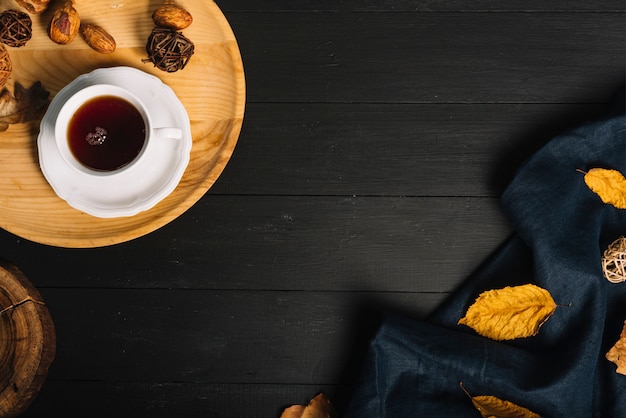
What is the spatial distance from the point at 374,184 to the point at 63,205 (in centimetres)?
42

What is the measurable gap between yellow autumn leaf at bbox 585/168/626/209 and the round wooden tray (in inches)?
18.7

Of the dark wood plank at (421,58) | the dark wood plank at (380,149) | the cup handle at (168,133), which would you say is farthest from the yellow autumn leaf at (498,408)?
the cup handle at (168,133)

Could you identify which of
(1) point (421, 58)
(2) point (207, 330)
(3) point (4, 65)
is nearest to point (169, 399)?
(2) point (207, 330)

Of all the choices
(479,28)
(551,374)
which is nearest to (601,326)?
(551,374)

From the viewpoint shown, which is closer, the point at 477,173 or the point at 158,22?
the point at 158,22

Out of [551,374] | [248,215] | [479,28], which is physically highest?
[479,28]

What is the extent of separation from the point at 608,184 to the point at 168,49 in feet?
1.95

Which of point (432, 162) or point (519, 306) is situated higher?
point (432, 162)

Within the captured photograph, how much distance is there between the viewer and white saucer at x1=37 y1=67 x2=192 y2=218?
2.41 feet

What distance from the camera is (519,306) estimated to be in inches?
34.5

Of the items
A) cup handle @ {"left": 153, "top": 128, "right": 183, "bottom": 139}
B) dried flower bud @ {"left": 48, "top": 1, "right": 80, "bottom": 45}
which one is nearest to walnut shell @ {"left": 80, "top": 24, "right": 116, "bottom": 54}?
dried flower bud @ {"left": 48, "top": 1, "right": 80, "bottom": 45}

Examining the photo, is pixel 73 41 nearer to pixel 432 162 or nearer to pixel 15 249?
pixel 15 249

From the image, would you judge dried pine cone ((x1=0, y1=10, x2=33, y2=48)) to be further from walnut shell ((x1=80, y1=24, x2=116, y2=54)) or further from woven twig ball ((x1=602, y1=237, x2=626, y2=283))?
woven twig ball ((x1=602, y1=237, x2=626, y2=283))

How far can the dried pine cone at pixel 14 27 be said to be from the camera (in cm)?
73
